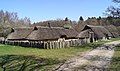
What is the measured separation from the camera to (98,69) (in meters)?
16.7

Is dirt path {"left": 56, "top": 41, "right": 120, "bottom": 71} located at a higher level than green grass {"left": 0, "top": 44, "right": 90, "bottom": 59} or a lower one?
lower

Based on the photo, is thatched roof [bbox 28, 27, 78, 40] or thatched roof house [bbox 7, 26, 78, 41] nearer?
thatched roof [bbox 28, 27, 78, 40]

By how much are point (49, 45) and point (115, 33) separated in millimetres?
53684

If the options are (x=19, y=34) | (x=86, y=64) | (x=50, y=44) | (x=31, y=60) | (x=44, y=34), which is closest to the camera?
(x=86, y=64)

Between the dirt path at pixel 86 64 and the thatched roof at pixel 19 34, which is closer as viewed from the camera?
the dirt path at pixel 86 64

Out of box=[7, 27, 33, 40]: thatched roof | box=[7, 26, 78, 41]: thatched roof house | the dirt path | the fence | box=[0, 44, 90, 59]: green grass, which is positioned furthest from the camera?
box=[7, 27, 33, 40]: thatched roof

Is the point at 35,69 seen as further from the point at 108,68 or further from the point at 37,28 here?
the point at 37,28

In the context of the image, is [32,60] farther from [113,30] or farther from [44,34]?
[113,30]

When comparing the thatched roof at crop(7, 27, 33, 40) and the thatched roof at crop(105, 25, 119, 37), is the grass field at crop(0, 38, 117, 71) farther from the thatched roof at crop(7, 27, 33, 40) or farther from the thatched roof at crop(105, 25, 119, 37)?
the thatched roof at crop(105, 25, 119, 37)

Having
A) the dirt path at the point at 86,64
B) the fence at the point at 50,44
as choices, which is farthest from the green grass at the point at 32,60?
the fence at the point at 50,44

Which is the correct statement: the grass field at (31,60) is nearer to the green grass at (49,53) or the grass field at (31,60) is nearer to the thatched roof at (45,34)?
the green grass at (49,53)

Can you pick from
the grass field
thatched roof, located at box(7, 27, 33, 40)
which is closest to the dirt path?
the grass field

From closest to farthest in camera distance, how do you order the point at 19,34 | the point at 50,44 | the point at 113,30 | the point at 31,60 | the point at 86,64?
1. the point at 86,64
2. the point at 31,60
3. the point at 50,44
4. the point at 19,34
5. the point at 113,30

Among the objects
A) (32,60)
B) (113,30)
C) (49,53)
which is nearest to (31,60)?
(32,60)
